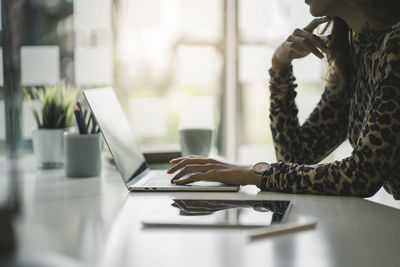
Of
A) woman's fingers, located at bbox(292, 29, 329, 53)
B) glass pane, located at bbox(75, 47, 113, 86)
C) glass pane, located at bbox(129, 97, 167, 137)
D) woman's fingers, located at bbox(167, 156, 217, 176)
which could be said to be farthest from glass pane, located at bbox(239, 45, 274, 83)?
woman's fingers, located at bbox(167, 156, 217, 176)

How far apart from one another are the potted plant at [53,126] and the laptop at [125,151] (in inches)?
9.6

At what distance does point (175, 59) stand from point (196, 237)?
2.38m

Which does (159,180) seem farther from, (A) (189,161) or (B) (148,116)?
(B) (148,116)

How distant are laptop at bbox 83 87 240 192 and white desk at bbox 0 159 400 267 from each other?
2.1 inches

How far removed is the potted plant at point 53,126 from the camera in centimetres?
158

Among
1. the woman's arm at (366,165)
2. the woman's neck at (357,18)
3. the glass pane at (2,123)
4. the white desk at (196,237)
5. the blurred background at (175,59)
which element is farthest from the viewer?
the blurred background at (175,59)

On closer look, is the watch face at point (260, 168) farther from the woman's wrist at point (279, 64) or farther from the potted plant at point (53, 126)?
the potted plant at point (53, 126)

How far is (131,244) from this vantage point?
72cm

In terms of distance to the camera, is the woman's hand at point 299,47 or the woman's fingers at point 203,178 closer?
the woman's fingers at point 203,178

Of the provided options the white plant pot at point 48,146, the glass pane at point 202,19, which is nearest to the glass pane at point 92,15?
the glass pane at point 202,19

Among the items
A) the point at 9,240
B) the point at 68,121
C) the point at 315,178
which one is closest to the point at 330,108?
the point at 315,178

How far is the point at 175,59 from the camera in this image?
3.05 metres

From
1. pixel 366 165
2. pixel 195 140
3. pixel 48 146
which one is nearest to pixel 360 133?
pixel 366 165

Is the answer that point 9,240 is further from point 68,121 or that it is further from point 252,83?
point 252,83
